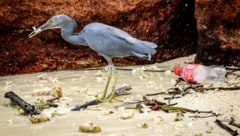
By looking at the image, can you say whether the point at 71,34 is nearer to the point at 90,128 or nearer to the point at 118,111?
the point at 118,111

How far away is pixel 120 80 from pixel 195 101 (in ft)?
5.59

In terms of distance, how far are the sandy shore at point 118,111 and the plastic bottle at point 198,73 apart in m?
0.12

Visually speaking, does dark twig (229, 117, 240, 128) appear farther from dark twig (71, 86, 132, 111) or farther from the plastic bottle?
the plastic bottle

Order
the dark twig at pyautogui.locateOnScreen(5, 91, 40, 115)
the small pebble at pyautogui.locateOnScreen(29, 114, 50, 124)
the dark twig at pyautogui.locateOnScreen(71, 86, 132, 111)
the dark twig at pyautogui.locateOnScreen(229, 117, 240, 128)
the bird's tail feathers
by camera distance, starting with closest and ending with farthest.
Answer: the dark twig at pyautogui.locateOnScreen(229, 117, 240, 128), the small pebble at pyautogui.locateOnScreen(29, 114, 50, 124), the dark twig at pyautogui.locateOnScreen(5, 91, 40, 115), the dark twig at pyautogui.locateOnScreen(71, 86, 132, 111), the bird's tail feathers

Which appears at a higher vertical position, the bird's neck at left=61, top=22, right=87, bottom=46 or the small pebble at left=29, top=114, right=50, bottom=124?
the bird's neck at left=61, top=22, right=87, bottom=46

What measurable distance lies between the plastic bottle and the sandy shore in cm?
12

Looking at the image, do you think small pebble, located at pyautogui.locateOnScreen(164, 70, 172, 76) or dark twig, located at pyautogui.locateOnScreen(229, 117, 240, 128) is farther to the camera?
small pebble, located at pyautogui.locateOnScreen(164, 70, 172, 76)

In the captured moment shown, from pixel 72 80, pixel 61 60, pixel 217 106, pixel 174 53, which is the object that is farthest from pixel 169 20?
pixel 217 106

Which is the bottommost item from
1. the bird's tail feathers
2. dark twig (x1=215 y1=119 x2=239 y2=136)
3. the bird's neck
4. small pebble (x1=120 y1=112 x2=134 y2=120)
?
dark twig (x1=215 y1=119 x2=239 y2=136)

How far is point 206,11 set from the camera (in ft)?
22.7

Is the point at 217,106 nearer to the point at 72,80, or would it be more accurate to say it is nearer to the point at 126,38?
the point at 126,38

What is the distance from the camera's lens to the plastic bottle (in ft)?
19.0

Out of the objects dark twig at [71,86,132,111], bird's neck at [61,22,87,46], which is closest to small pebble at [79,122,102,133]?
dark twig at [71,86,132,111]

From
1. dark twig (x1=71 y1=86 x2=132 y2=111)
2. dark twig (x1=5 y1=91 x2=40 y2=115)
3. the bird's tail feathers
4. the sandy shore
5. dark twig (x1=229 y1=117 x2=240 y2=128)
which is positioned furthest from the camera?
the bird's tail feathers
